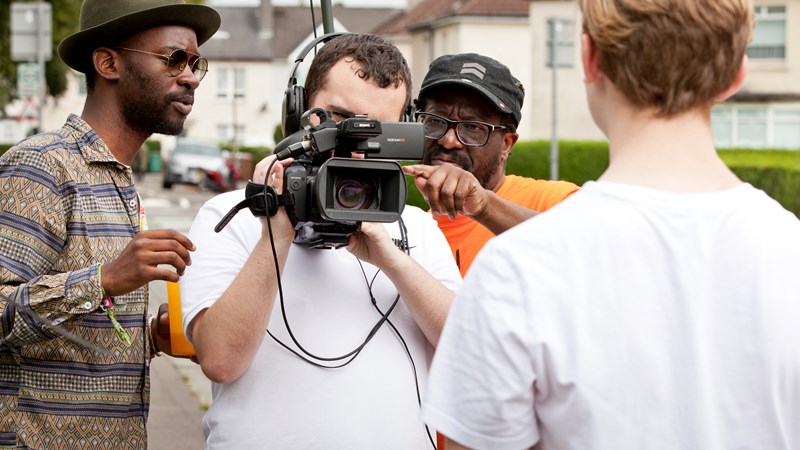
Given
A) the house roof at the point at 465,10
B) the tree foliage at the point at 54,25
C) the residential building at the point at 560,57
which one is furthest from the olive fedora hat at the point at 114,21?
the house roof at the point at 465,10

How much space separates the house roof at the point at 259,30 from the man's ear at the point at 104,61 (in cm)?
7945

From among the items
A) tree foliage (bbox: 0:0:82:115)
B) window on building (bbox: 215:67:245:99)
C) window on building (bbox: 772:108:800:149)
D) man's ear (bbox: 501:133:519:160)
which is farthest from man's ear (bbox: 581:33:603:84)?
window on building (bbox: 215:67:245:99)

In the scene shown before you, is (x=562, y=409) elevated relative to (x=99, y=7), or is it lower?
lower

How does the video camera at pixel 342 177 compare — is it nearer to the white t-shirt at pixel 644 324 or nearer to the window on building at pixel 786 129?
the white t-shirt at pixel 644 324

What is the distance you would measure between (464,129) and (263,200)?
1.29m

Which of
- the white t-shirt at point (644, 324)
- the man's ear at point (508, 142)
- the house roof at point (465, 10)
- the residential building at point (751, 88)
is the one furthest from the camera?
the house roof at point (465, 10)

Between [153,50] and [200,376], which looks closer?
[153,50]

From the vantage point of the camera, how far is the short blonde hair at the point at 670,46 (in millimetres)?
1860

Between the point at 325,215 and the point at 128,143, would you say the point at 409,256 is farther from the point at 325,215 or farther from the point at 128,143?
the point at 128,143

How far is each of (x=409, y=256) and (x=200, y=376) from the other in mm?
6114

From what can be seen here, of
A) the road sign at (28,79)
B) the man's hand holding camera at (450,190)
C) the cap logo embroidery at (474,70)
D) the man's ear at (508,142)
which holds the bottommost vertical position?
the man's hand holding camera at (450,190)

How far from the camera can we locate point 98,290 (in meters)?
2.95

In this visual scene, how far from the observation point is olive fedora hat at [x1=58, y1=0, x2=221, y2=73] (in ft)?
11.1

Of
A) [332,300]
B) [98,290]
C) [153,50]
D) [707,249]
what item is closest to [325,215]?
[332,300]
